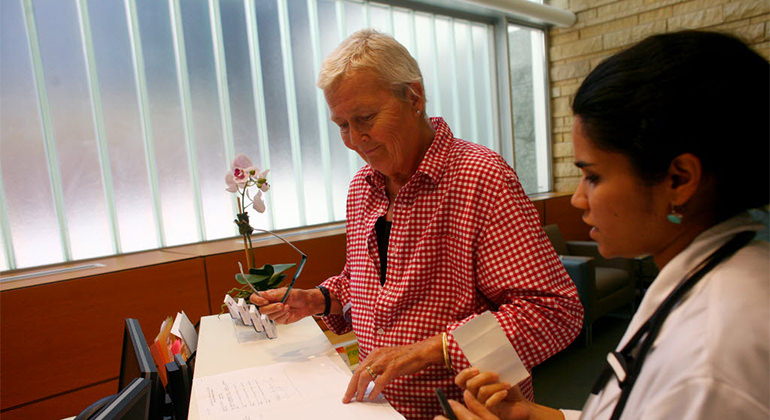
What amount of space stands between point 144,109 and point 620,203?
256 centimetres

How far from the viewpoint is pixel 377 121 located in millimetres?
1164

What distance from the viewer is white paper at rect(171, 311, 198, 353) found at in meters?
1.18

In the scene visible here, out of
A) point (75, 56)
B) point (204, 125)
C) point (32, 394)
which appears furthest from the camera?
point (204, 125)

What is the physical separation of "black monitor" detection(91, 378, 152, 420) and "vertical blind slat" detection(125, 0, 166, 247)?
2.12 m

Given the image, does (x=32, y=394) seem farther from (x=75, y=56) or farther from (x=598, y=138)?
(x=598, y=138)

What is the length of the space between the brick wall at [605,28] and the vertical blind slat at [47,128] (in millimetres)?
3469

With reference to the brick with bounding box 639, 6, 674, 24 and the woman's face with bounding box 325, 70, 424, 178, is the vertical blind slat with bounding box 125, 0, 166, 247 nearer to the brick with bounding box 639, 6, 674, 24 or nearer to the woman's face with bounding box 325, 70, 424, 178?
the woman's face with bounding box 325, 70, 424, 178

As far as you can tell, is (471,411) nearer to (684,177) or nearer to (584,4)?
(684,177)

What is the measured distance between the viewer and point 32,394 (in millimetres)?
1802

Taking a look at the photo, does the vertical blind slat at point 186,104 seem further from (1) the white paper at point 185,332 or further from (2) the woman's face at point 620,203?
(2) the woman's face at point 620,203

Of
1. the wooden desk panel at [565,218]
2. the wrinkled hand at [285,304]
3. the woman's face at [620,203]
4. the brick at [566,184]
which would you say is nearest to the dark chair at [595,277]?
the wooden desk panel at [565,218]

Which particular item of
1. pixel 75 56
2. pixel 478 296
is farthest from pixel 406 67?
pixel 75 56

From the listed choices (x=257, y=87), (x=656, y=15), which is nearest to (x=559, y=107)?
(x=656, y=15)

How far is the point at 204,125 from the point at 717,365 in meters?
2.77
